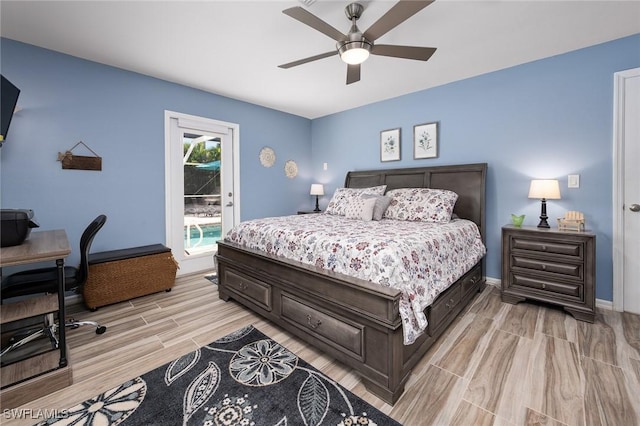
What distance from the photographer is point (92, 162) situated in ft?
9.65

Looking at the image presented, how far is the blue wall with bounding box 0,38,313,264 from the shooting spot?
8.39 ft

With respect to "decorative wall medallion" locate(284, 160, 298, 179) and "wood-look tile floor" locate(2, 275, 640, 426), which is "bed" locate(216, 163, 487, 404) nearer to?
"wood-look tile floor" locate(2, 275, 640, 426)

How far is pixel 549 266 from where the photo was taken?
255cm

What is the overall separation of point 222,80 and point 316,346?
3.31 meters

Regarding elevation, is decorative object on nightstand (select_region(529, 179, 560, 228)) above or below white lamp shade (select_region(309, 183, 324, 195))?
below

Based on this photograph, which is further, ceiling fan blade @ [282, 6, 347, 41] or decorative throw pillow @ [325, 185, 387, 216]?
decorative throw pillow @ [325, 185, 387, 216]

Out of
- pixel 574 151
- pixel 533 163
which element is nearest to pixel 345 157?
pixel 533 163

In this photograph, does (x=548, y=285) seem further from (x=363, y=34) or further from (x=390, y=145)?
(x=363, y=34)

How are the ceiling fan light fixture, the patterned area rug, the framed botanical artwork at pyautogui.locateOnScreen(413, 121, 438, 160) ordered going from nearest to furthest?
the patterned area rug, the ceiling fan light fixture, the framed botanical artwork at pyautogui.locateOnScreen(413, 121, 438, 160)

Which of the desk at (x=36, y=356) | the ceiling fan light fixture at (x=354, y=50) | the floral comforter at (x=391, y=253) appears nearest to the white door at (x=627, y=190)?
the floral comforter at (x=391, y=253)

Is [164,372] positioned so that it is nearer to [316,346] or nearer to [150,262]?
[316,346]

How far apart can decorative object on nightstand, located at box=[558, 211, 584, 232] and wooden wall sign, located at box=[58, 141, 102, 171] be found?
16.1ft

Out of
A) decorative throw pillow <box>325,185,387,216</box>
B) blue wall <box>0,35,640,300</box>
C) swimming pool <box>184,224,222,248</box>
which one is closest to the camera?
blue wall <box>0,35,640,300</box>

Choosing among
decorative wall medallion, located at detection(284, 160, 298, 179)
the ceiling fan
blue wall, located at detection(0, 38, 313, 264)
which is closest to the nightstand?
the ceiling fan
